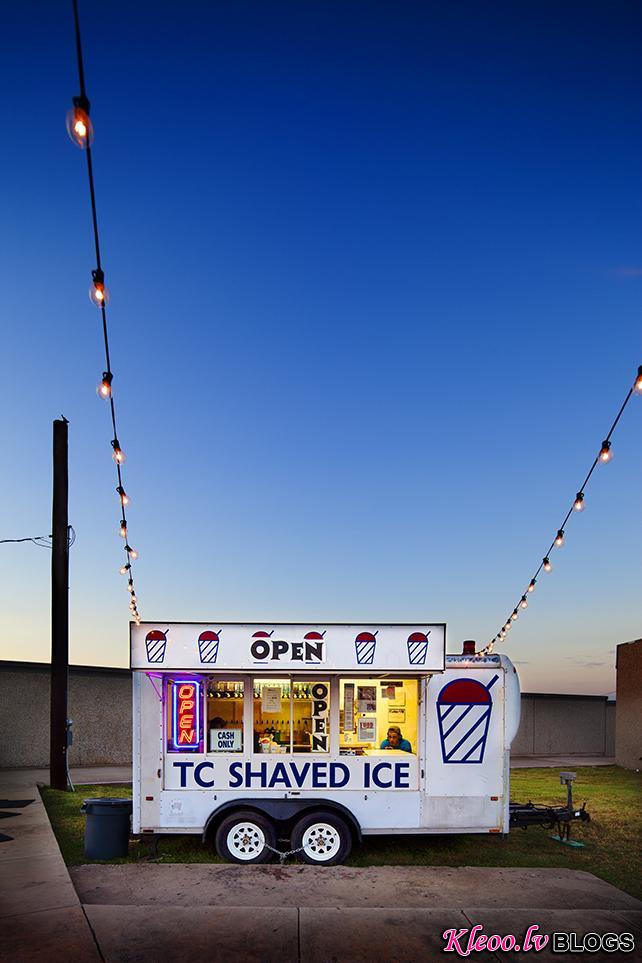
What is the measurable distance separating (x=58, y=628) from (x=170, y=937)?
10482 millimetres

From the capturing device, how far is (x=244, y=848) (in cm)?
901

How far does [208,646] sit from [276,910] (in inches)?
126

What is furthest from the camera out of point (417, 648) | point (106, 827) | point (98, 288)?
point (106, 827)

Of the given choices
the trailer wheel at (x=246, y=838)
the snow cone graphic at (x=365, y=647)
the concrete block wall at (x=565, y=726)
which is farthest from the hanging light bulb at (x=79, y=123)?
the concrete block wall at (x=565, y=726)

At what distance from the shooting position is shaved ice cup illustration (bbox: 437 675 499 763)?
9.34m

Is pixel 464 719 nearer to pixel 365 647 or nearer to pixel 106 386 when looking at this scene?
pixel 365 647

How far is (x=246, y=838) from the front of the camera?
9.04 meters

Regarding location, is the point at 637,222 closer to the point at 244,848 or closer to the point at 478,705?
the point at 478,705

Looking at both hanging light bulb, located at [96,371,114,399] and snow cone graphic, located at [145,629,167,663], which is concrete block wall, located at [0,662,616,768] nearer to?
hanging light bulb, located at [96,371,114,399]

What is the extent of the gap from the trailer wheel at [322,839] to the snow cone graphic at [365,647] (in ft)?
6.56

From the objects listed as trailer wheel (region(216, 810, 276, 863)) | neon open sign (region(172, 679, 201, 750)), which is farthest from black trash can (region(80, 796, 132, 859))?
trailer wheel (region(216, 810, 276, 863))

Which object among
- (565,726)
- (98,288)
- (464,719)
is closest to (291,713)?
(464,719)

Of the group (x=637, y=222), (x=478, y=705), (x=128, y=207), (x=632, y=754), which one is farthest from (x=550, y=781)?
(x=128, y=207)

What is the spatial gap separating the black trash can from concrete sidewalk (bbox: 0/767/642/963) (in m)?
0.49
